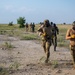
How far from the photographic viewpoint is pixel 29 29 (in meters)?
58.7

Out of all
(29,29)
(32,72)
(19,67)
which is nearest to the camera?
(32,72)

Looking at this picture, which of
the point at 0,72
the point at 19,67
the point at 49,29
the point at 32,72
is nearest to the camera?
the point at 0,72

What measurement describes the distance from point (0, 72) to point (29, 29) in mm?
47684

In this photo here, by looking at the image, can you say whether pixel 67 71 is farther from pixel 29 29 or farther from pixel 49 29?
pixel 29 29

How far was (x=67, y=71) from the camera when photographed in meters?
12.0

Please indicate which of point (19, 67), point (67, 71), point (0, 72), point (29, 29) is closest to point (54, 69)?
point (67, 71)

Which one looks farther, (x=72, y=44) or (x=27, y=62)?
(x=27, y=62)

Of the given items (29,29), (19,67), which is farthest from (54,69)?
(29,29)

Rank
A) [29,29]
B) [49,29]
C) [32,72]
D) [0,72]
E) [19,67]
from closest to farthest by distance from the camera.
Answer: [0,72], [32,72], [19,67], [49,29], [29,29]

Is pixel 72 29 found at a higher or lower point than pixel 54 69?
higher

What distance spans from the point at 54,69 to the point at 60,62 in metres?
1.91

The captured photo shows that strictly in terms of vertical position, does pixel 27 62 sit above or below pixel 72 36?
below

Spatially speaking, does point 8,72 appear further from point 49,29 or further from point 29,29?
point 29,29

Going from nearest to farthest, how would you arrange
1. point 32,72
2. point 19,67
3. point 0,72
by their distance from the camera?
point 0,72 → point 32,72 → point 19,67
